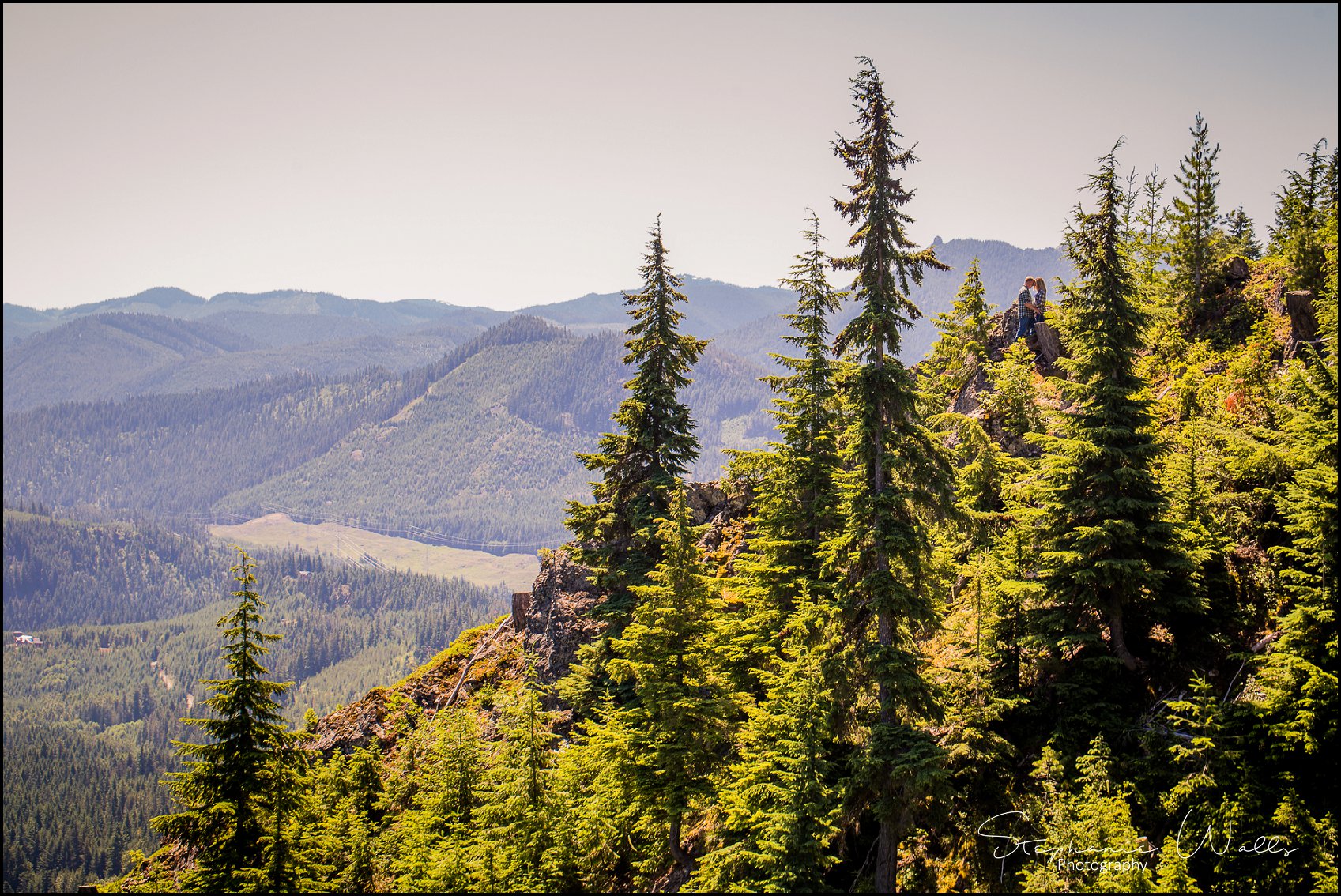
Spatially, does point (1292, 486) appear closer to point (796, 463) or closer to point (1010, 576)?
point (1010, 576)

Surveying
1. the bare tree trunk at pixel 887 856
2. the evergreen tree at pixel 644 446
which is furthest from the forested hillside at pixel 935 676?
the evergreen tree at pixel 644 446

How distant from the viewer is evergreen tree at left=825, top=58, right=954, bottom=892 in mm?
19453

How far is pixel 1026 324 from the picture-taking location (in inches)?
1592

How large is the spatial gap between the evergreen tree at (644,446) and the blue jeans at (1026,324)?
62.3 ft

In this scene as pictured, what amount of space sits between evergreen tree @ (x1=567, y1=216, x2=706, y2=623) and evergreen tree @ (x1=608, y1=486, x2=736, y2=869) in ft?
28.1

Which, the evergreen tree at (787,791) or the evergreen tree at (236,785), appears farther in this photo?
the evergreen tree at (236,785)

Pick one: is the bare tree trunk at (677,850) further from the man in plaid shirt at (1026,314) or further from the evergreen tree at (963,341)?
the man in plaid shirt at (1026,314)

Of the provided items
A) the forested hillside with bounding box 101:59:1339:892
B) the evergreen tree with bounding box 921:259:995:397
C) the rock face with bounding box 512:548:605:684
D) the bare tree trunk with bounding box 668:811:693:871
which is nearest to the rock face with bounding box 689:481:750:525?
the rock face with bounding box 512:548:605:684

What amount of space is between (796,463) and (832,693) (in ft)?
29.0

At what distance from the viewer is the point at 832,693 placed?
20.2m

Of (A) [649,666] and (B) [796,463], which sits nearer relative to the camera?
(A) [649,666]

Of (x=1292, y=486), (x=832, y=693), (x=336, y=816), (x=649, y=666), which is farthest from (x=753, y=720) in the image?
(x=336, y=816)

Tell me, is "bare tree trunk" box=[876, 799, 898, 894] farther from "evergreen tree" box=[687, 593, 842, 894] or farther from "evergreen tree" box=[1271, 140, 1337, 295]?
"evergreen tree" box=[1271, 140, 1337, 295]

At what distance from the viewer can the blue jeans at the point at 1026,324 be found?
40281 millimetres
